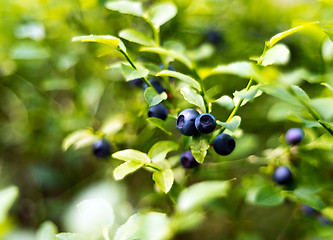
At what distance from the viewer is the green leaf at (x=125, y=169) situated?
960 mm

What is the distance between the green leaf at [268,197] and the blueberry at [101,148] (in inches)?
27.0

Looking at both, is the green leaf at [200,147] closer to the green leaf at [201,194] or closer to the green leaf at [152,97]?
the green leaf at [152,97]

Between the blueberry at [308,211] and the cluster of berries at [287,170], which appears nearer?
the cluster of berries at [287,170]

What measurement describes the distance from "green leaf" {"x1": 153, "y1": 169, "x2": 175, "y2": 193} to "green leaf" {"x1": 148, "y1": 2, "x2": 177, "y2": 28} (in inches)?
22.7

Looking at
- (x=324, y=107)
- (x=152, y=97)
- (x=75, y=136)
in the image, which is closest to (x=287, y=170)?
(x=324, y=107)

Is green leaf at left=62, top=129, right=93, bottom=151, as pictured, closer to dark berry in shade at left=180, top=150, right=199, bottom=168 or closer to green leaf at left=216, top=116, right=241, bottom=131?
dark berry in shade at left=180, top=150, right=199, bottom=168

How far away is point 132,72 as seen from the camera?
1000 mm

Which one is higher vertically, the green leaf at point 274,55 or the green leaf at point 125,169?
the green leaf at point 274,55

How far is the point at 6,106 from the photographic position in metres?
2.65

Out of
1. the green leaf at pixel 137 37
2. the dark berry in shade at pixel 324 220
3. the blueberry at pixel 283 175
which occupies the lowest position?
the dark berry in shade at pixel 324 220

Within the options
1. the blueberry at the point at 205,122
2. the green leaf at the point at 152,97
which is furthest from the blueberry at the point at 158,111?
the blueberry at the point at 205,122

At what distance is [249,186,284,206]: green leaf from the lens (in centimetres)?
128

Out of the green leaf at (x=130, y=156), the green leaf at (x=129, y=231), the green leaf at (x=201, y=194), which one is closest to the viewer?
the green leaf at (x=201, y=194)

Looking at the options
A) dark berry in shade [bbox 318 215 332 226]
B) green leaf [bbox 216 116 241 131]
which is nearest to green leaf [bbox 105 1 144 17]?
green leaf [bbox 216 116 241 131]
